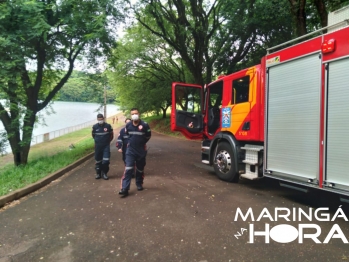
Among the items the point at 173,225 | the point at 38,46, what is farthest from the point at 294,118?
the point at 38,46

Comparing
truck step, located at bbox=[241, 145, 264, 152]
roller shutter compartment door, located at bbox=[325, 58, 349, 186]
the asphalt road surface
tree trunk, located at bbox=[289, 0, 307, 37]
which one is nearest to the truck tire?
the asphalt road surface

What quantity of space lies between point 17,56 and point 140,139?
4.39 m

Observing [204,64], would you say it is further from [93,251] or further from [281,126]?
[93,251]

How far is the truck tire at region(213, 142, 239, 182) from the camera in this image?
612cm

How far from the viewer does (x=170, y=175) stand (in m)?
7.30

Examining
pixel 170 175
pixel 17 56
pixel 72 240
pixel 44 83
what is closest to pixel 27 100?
pixel 44 83

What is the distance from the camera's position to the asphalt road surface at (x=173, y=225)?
10.1 feet

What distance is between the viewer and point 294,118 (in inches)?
179

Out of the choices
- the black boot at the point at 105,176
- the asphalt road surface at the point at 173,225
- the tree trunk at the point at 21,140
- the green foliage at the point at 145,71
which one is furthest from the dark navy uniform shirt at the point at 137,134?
the green foliage at the point at 145,71

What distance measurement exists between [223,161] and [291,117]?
222cm

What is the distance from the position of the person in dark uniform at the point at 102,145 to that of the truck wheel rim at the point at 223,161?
9.63 feet

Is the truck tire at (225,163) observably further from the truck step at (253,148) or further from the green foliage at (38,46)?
the green foliage at (38,46)

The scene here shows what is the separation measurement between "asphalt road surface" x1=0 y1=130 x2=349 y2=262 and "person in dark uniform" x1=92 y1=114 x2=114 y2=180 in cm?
84

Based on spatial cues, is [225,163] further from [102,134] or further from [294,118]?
[102,134]
